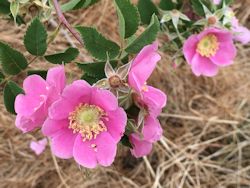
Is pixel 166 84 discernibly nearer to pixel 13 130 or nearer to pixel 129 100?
pixel 13 130

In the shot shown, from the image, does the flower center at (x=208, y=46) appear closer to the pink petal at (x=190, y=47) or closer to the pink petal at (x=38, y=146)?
the pink petal at (x=190, y=47)

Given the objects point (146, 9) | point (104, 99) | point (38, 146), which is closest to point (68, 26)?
point (104, 99)

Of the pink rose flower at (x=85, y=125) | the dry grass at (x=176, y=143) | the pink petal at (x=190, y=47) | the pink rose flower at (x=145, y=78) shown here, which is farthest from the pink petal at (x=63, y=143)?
the dry grass at (x=176, y=143)

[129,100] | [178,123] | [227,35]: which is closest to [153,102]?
[129,100]

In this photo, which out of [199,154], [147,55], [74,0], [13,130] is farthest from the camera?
[199,154]

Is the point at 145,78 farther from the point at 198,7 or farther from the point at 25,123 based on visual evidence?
the point at 198,7
